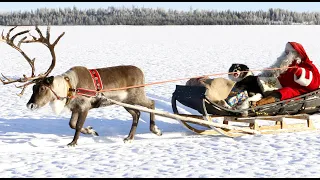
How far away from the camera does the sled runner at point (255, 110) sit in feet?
22.2

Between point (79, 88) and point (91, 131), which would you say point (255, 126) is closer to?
Answer: point (91, 131)

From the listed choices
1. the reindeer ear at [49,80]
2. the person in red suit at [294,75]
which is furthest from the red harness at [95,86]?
the person in red suit at [294,75]

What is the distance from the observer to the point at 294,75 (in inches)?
279

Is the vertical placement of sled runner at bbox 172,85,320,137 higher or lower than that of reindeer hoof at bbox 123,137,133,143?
higher

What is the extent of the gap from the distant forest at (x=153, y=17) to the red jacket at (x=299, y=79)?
5674cm

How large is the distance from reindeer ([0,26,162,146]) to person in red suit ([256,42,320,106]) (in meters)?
1.72

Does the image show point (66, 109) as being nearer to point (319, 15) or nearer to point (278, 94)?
point (278, 94)

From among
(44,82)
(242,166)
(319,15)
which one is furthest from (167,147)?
(319,15)

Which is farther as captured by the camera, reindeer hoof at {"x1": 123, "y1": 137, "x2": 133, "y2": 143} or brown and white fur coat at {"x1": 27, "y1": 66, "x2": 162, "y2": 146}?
reindeer hoof at {"x1": 123, "y1": 137, "x2": 133, "y2": 143}

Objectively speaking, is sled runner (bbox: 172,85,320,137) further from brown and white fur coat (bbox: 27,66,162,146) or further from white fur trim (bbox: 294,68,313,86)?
brown and white fur coat (bbox: 27,66,162,146)

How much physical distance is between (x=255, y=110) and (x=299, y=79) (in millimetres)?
732

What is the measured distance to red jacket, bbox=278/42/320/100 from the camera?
23.1 feet

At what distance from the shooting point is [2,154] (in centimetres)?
631

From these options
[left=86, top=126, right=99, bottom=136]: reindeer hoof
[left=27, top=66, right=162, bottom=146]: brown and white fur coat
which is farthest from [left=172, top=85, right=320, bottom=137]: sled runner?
[left=86, top=126, right=99, bottom=136]: reindeer hoof
